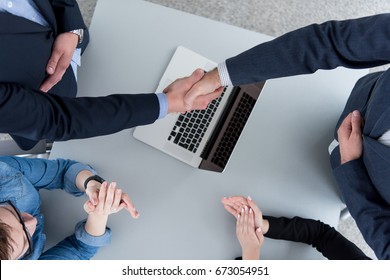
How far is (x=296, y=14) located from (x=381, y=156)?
1.14 m

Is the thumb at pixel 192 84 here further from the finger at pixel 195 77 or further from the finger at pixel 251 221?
the finger at pixel 251 221

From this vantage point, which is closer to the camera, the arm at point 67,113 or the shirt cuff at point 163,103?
the arm at point 67,113

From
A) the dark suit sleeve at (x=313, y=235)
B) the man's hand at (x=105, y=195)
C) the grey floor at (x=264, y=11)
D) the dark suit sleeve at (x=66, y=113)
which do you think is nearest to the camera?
the dark suit sleeve at (x=66, y=113)

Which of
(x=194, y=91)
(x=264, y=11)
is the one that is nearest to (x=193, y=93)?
(x=194, y=91)

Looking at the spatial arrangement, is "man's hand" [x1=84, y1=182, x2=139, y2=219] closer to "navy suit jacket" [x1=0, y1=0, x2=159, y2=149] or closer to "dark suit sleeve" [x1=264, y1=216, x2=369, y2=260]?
"navy suit jacket" [x1=0, y1=0, x2=159, y2=149]

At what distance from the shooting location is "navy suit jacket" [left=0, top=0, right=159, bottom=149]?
760 mm

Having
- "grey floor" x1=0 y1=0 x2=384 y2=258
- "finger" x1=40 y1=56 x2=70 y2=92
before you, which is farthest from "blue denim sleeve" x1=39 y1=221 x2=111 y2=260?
"grey floor" x1=0 y1=0 x2=384 y2=258

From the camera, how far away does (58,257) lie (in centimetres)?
88

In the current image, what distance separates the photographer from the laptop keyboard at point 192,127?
996mm

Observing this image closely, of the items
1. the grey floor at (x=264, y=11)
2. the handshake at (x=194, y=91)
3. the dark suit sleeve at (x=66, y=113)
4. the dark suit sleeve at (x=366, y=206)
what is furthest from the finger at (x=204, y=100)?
the grey floor at (x=264, y=11)

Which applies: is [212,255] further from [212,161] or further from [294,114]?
[294,114]

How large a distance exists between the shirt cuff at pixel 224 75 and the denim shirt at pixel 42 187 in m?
0.40

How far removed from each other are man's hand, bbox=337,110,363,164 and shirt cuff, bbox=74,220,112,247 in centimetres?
61

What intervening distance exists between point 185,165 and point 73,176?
11.3 inches
